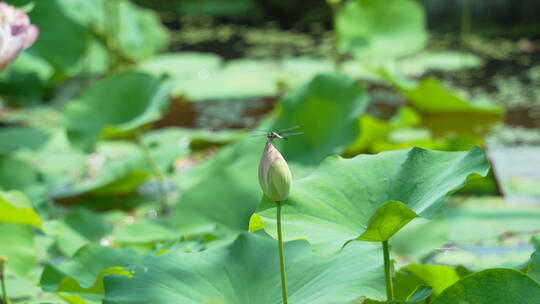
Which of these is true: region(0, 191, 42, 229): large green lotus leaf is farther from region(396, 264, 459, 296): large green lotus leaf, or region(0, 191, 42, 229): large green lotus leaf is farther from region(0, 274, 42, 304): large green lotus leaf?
region(396, 264, 459, 296): large green lotus leaf

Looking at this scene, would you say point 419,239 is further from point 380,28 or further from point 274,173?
point 380,28

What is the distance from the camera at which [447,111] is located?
9.54ft

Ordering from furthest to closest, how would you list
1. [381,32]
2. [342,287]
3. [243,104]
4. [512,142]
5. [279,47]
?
[279,47], [243,104], [381,32], [512,142], [342,287]

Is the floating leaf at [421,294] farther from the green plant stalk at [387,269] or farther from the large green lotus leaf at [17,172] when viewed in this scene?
the large green lotus leaf at [17,172]

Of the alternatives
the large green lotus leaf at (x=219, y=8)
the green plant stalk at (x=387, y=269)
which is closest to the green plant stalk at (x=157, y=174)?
the green plant stalk at (x=387, y=269)

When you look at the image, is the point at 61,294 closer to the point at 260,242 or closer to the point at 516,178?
the point at 260,242

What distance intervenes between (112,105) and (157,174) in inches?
9.1

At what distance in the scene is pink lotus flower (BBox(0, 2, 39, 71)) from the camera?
3.66ft

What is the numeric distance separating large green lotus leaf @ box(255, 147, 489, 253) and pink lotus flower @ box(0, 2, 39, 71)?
1.45ft

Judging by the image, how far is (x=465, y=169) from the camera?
0.93m

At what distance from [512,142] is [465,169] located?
70.0 inches

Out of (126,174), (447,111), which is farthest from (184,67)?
(126,174)


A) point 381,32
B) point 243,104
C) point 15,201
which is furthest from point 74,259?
point 243,104

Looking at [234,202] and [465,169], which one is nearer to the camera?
[465,169]
